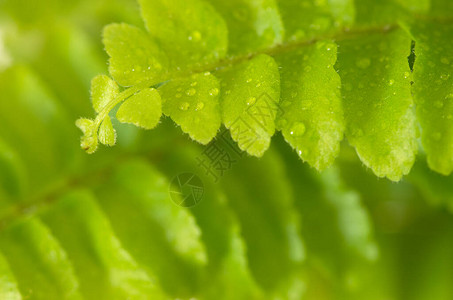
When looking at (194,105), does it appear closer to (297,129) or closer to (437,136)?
(297,129)

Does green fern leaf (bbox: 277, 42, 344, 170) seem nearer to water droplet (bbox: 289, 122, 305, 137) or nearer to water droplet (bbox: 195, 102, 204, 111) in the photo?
water droplet (bbox: 289, 122, 305, 137)

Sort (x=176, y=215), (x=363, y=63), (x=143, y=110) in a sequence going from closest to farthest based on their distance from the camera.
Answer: (x=143, y=110)
(x=363, y=63)
(x=176, y=215)

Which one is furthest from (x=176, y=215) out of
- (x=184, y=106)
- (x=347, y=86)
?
(x=347, y=86)

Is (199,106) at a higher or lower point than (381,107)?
higher

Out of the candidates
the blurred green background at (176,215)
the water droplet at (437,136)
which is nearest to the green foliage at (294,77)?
the water droplet at (437,136)

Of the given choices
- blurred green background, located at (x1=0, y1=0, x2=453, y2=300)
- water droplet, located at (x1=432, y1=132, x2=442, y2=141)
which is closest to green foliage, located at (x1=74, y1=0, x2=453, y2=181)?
water droplet, located at (x1=432, y1=132, x2=442, y2=141)

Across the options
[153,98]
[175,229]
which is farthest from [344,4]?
[175,229]

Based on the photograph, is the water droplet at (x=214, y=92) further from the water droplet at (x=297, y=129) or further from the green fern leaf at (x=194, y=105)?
the water droplet at (x=297, y=129)
